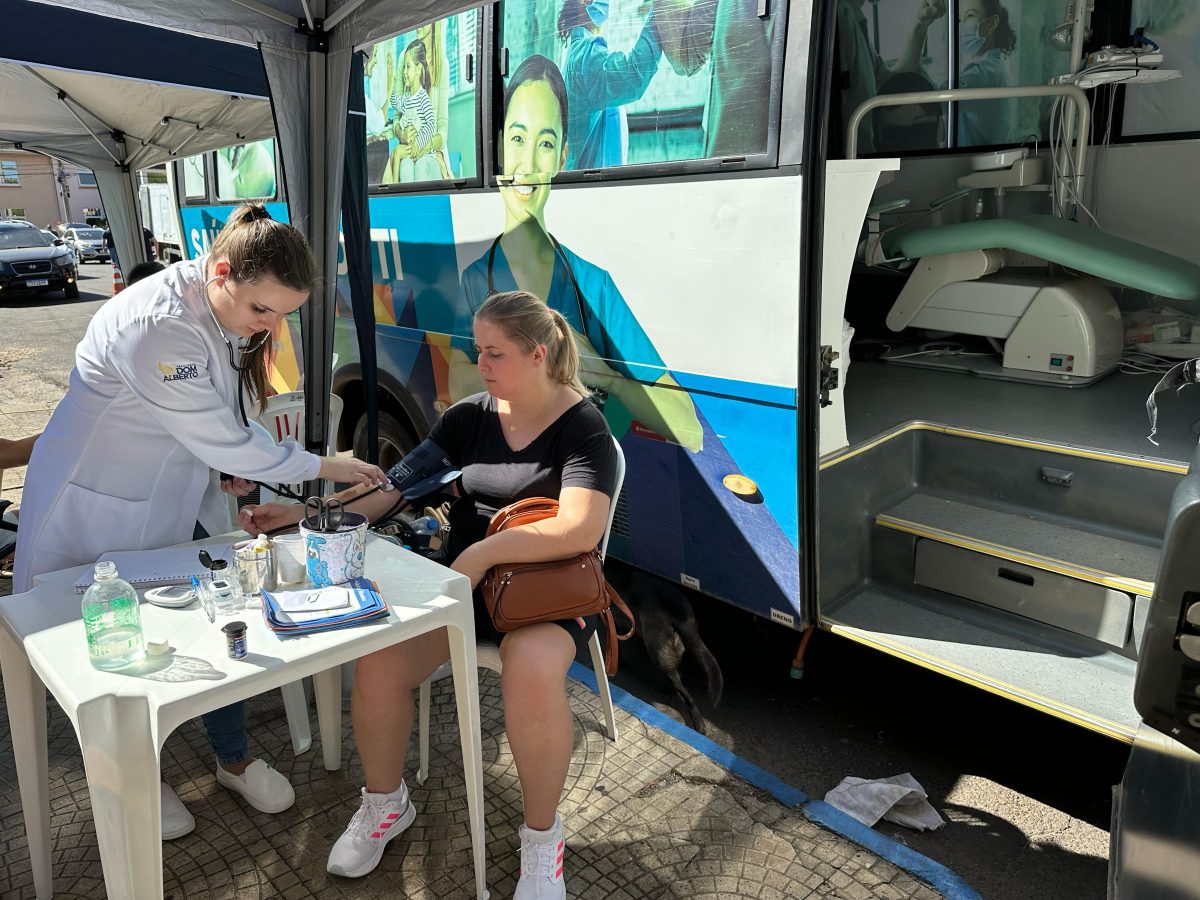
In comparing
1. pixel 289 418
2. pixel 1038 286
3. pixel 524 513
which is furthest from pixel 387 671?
pixel 1038 286

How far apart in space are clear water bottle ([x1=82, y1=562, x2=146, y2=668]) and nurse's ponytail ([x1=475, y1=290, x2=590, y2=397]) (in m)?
1.04

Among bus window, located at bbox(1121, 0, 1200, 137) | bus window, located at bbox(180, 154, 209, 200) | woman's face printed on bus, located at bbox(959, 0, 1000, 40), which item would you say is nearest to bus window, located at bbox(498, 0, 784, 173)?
woman's face printed on bus, located at bbox(959, 0, 1000, 40)

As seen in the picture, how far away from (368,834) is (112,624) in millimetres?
850

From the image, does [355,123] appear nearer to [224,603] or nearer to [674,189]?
[674,189]

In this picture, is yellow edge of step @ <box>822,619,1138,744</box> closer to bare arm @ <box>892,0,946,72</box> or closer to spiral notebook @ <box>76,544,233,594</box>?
spiral notebook @ <box>76,544,233,594</box>

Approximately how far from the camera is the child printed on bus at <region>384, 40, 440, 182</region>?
3.61 meters

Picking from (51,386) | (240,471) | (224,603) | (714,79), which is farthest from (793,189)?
(51,386)

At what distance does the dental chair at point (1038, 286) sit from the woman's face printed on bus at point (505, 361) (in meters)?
2.39

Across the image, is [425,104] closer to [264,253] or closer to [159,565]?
[264,253]

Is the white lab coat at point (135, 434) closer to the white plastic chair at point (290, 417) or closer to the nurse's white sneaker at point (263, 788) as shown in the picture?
the nurse's white sneaker at point (263, 788)

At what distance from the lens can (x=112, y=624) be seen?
1.69 meters

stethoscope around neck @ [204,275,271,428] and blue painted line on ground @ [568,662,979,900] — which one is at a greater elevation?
stethoscope around neck @ [204,275,271,428]

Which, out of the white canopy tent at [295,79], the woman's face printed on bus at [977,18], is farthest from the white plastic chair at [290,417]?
the woman's face printed on bus at [977,18]

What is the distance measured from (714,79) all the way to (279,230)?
1.26 meters
